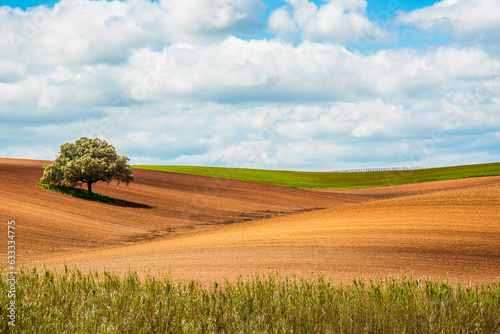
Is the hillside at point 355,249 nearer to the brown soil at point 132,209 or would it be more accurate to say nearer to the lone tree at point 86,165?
the brown soil at point 132,209

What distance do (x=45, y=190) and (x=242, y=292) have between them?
3730 centimetres

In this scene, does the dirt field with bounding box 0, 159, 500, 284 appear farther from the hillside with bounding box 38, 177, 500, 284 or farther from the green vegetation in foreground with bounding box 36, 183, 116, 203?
the green vegetation in foreground with bounding box 36, 183, 116, 203

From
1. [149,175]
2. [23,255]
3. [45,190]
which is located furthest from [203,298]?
[149,175]

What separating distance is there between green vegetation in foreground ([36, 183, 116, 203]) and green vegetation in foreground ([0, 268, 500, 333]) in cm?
3409

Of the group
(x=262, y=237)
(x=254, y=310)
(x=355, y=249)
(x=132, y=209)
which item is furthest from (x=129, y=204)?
(x=254, y=310)

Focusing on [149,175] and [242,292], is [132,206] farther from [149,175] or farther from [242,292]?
[242,292]

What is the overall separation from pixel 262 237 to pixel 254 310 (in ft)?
40.5

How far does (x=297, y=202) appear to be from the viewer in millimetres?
56562

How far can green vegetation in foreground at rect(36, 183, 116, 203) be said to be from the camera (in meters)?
41.6

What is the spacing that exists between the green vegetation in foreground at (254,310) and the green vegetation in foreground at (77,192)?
34.1 meters

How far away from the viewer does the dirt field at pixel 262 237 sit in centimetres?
1426

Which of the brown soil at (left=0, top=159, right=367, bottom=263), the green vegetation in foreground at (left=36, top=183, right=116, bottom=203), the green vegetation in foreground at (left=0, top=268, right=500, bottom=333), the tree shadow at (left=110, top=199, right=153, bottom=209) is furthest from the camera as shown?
the green vegetation in foreground at (left=36, top=183, right=116, bottom=203)

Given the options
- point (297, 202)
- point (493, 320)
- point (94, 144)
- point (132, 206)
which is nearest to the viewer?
point (493, 320)

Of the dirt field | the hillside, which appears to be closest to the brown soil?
the dirt field
